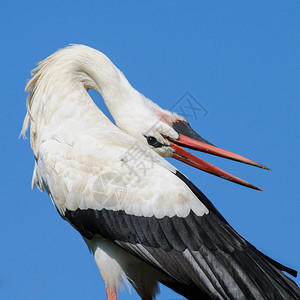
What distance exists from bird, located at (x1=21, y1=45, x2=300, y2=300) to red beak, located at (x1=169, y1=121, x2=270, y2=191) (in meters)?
0.02

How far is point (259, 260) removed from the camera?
26.6 feet

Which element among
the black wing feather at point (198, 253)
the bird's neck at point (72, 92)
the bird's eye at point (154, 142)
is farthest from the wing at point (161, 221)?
the bird's eye at point (154, 142)

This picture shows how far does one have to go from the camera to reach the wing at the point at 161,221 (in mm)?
7945

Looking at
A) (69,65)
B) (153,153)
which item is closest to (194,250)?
(153,153)

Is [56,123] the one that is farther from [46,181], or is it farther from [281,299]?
[281,299]

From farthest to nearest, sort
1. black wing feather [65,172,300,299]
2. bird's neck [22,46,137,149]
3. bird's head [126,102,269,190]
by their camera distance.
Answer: bird's head [126,102,269,190]
bird's neck [22,46,137,149]
black wing feather [65,172,300,299]

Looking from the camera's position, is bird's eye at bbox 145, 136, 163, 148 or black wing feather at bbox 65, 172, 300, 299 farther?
bird's eye at bbox 145, 136, 163, 148

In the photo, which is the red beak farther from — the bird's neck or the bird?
the bird's neck

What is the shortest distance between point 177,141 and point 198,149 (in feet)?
0.85

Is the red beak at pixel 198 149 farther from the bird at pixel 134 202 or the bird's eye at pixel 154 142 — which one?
the bird's eye at pixel 154 142

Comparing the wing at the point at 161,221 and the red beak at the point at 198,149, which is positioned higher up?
the red beak at the point at 198,149

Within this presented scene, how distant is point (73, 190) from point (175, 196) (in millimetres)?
964

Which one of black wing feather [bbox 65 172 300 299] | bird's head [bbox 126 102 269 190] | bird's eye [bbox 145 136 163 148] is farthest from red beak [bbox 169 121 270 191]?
black wing feather [bbox 65 172 300 299]

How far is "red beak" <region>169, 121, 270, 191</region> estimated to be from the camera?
908 centimetres
